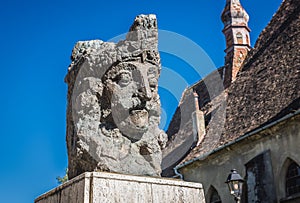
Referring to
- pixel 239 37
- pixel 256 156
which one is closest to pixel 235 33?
pixel 239 37

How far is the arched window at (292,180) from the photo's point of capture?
535 inches

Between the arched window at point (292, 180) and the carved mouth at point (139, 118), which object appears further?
the arched window at point (292, 180)

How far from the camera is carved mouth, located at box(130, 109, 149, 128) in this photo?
454 centimetres

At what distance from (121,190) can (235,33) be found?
20772mm

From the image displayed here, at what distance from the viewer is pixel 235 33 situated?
77.4 ft

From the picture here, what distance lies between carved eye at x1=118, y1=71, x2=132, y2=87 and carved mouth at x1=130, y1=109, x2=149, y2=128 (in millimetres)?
306

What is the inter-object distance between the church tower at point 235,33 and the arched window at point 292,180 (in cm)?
763

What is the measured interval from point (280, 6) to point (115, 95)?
54.8 feet

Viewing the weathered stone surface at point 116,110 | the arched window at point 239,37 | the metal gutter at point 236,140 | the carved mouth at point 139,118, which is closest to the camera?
the weathered stone surface at point 116,110

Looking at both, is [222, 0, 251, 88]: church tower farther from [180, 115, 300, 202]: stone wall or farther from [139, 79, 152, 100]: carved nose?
[139, 79, 152, 100]: carved nose

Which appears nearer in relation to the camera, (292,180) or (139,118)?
(139,118)

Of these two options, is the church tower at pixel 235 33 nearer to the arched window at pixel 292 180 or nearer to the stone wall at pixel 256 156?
the stone wall at pixel 256 156

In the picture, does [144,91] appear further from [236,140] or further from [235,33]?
[235,33]

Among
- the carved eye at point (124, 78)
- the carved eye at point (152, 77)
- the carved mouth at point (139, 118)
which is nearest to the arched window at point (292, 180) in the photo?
the carved eye at point (152, 77)
